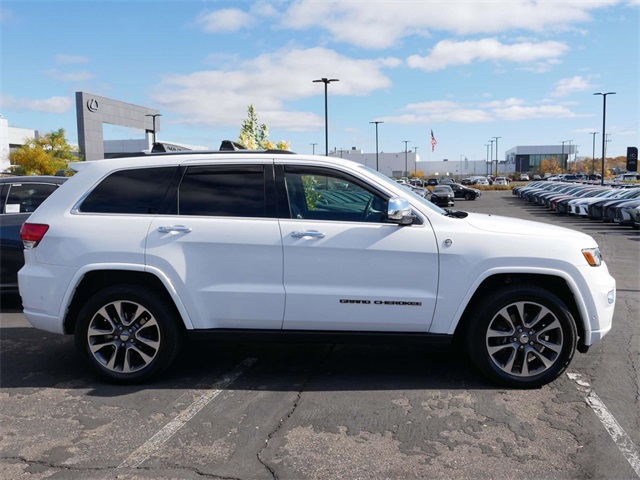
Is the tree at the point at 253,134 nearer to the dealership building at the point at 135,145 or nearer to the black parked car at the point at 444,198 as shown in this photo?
the dealership building at the point at 135,145

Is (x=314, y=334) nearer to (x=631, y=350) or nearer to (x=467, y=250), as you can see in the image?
(x=467, y=250)

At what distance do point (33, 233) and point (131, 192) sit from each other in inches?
34.1

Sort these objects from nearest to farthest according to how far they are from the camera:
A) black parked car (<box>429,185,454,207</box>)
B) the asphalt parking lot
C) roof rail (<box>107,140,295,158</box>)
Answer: the asphalt parking lot, roof rail (<box>107,140,295,158</box>), black parked car (<box>429,185,454,207</box>)

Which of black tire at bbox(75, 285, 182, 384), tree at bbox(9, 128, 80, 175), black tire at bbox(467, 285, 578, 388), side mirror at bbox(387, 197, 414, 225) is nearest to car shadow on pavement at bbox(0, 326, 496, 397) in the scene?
black tire at bbox(75, 285, 182, 384)

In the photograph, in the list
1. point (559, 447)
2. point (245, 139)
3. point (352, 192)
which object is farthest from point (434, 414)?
point (245, 139)

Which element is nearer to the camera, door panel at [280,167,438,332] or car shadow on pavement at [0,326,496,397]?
door panel at [280,167,438,332]

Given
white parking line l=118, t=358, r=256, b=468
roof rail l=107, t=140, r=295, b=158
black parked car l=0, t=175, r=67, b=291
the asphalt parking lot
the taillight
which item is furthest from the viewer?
black parked car l=0, t=175, r=67, b=291

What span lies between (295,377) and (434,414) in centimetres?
128

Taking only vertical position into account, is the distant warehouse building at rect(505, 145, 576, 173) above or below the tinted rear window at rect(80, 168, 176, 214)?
above

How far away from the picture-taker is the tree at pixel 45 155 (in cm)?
4284

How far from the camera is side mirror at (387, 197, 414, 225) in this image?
4129 mm

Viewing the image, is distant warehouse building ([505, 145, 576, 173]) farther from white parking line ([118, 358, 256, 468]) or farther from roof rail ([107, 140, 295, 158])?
white parking line ([118, 358, 256, 468])

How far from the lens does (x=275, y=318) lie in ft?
14.4

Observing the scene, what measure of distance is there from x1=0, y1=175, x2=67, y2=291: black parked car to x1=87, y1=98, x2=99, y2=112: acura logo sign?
36.2m
